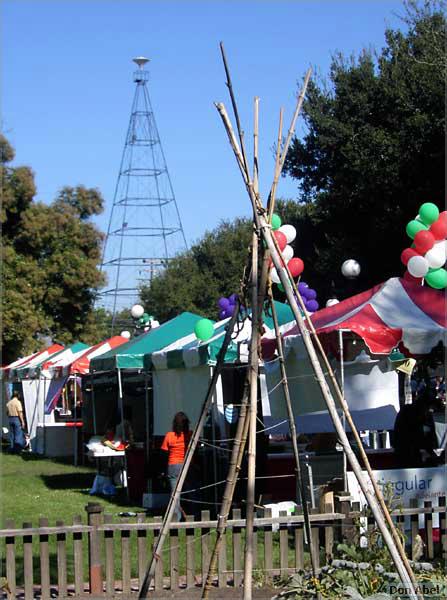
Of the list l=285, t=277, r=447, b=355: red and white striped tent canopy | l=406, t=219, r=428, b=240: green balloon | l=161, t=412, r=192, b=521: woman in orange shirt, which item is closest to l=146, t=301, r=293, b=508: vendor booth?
l=161, t=412, r=192, b=521: woman in orange shirt

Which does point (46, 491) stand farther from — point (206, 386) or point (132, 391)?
point (206, 386)

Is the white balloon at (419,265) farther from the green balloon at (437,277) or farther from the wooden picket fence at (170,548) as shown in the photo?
the wooden picket fence at (170,548)

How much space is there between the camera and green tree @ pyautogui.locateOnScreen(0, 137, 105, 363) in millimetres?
31875

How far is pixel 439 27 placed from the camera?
21391 mm

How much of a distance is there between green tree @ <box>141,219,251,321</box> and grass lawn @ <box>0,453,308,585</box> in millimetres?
29197

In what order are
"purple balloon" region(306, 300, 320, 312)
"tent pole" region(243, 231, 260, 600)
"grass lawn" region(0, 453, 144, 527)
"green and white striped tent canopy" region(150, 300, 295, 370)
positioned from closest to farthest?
"tent pole" region(243, 231, 260, 600) < "green and white striped tent canopy" region(150, 300, 295, 370) < "grass lawn" region(0, 453, 144, 527) < "purple balloon" region(306, 300, 320, 312)

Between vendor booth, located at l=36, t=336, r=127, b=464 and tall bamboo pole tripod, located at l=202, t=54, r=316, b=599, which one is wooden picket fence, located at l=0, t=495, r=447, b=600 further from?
vendor booth, located at l=36, t=336, r=127, b=464

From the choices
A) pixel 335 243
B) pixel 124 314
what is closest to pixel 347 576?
pixel 335 243

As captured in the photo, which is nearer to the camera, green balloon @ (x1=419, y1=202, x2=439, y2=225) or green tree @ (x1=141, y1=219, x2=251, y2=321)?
green balloon @ (x1=419, y1=202, x2=439, y2=225)

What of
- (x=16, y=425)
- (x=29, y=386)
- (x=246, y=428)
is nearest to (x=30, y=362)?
(x=29, y=386)

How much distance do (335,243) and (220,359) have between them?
64.6ft

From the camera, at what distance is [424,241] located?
34.4 feet

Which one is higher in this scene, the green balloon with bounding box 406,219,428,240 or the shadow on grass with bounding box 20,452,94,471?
the green balloon with bounding box 406,219,428,240

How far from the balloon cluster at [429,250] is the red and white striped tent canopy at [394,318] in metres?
0.38
